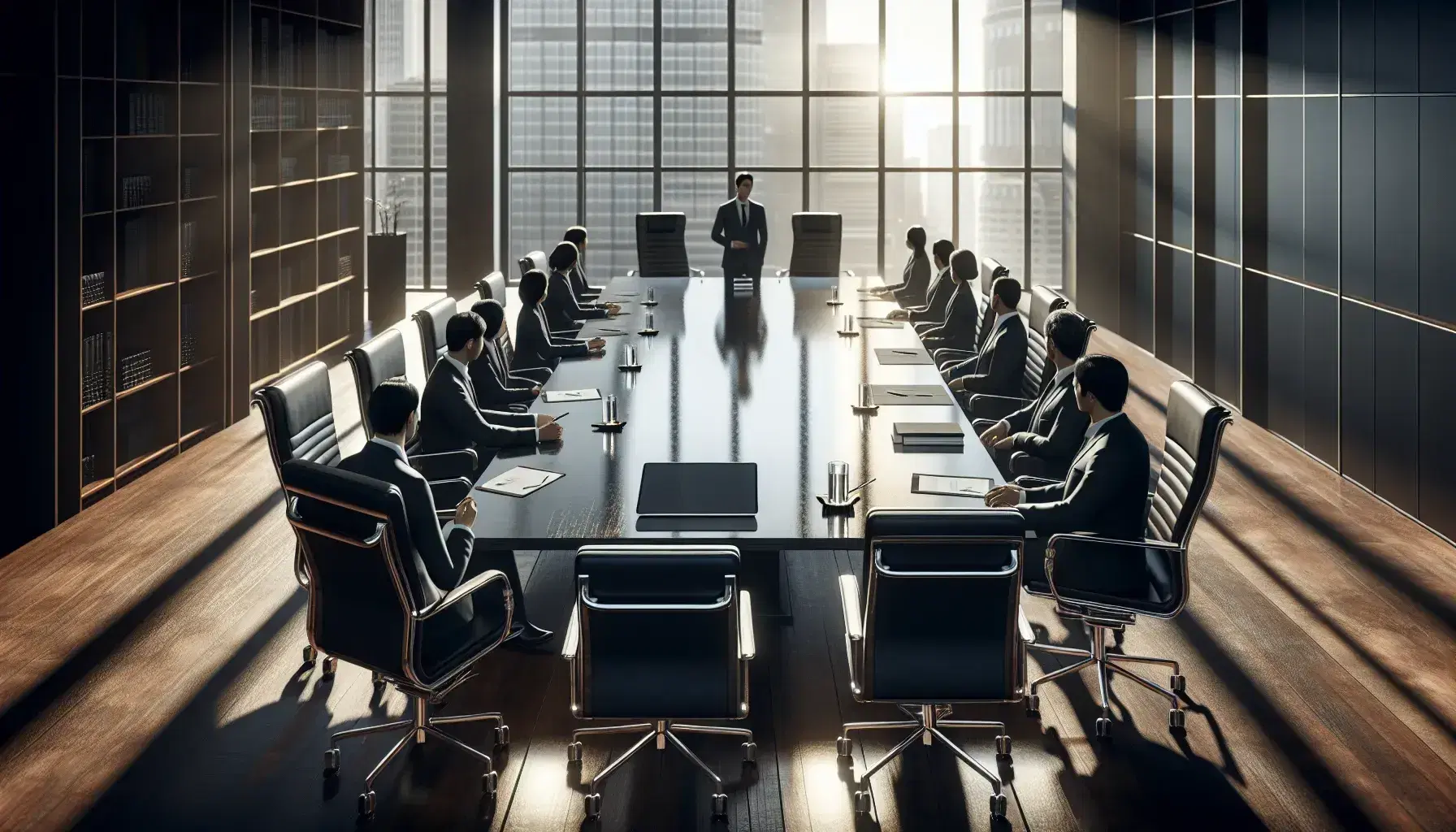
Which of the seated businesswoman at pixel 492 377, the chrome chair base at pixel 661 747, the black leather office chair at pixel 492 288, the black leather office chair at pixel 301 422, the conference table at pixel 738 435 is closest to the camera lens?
the chrome chair base at pixel 661 747

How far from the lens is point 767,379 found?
625 centimetres

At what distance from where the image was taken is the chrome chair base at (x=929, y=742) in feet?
12.2

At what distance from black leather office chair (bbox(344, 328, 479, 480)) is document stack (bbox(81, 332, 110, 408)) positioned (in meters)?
1.86

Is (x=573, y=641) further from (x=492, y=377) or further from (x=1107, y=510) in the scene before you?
(x=492, y=377)

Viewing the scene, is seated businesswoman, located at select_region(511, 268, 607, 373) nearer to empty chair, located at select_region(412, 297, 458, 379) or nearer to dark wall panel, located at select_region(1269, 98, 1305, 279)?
empty chair, located at select_region(412, 297, 458, 379)

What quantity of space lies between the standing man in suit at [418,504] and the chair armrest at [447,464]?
1026mm

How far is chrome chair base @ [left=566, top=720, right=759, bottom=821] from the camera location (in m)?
3.66

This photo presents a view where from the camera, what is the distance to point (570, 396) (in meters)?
5.80

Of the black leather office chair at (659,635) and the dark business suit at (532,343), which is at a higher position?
the dark business suit at (532,343)

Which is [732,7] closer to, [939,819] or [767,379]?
[767,379]

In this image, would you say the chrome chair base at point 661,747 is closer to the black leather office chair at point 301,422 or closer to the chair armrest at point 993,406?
the black leather office chair at point 301,422

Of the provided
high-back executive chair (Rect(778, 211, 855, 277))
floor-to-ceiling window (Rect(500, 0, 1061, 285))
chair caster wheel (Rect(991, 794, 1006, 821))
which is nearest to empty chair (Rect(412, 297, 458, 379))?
chair caster wheel (Rect(991, 794, 1006, 821))

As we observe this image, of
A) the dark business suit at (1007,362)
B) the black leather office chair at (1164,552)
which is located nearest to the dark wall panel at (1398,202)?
the dark business suit at (1007,362)

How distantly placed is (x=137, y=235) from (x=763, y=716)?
477 centimetres
